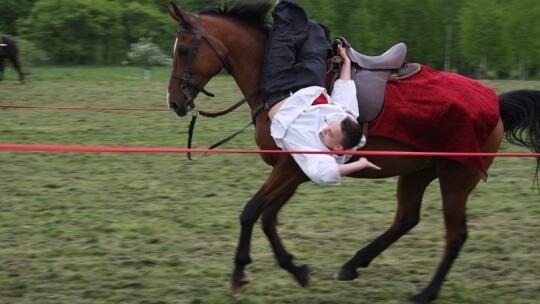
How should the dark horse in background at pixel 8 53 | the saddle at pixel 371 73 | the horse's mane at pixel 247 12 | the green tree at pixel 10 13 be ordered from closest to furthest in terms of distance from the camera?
the saddle at pixel 371 73 → the horse's mane at pixel 247 12 → the dark horse in background at pixel 8 53 → the green tree at pixel 10 13

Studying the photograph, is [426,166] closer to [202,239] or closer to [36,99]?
[202,239]

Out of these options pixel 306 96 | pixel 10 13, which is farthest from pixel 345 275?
pixel 10 13

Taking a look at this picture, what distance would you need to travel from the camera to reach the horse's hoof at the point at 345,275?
4.74 meters

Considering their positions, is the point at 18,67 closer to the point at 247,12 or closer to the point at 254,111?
the point at 247,12

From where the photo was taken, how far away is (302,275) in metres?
4.58

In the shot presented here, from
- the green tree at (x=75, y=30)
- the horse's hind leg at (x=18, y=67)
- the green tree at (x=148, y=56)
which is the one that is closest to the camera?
the horse's hind leg at (x=18, y=67)

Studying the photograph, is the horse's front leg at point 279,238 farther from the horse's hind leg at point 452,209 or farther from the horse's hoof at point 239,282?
the horse's hind leg at point 452,209

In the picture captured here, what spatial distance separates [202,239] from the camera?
5531 millimetres

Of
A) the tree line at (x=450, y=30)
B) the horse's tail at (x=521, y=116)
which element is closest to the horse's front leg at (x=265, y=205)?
the horse's tail at (x=521, y=116)

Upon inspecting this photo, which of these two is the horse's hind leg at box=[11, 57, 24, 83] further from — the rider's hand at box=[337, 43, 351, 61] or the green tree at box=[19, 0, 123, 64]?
the rider's hand at box=[337, 43, 351, 61]

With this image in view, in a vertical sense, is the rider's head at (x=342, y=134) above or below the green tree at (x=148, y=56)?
above

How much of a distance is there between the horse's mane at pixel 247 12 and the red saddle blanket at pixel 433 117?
0.86m

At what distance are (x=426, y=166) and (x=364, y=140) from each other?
522 millimetres

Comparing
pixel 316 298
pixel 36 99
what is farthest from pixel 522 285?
pixel 36 99
